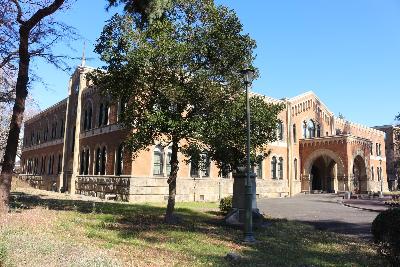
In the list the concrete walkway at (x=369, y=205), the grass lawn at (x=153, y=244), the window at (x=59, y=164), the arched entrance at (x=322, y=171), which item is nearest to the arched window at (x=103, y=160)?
the window at (x=59, y=164)

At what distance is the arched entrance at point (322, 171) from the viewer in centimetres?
4097

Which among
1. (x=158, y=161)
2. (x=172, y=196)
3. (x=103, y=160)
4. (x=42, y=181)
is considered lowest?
(x=172, y=196)

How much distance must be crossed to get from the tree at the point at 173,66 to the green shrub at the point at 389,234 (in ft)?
23.3

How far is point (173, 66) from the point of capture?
49.1 ft

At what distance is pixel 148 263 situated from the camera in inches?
357

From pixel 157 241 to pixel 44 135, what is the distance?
1499 inches

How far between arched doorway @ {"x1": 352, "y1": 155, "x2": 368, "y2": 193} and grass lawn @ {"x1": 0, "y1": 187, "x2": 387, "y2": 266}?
94.2 feet

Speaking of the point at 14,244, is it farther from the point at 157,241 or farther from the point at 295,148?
the point at 295,148

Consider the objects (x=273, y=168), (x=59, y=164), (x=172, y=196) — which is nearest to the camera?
(x=172, y=196)

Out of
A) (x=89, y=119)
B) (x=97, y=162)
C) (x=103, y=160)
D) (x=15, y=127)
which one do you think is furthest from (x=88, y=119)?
(x=15, y=127)

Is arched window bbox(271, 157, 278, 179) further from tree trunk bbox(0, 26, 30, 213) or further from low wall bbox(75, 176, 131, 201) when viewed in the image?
tree trunk bbox(0, 26, 30, 213)

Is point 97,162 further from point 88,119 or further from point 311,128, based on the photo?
point 311,128

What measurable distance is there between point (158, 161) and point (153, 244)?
1675 cm

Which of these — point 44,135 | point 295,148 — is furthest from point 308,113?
point 44,135
